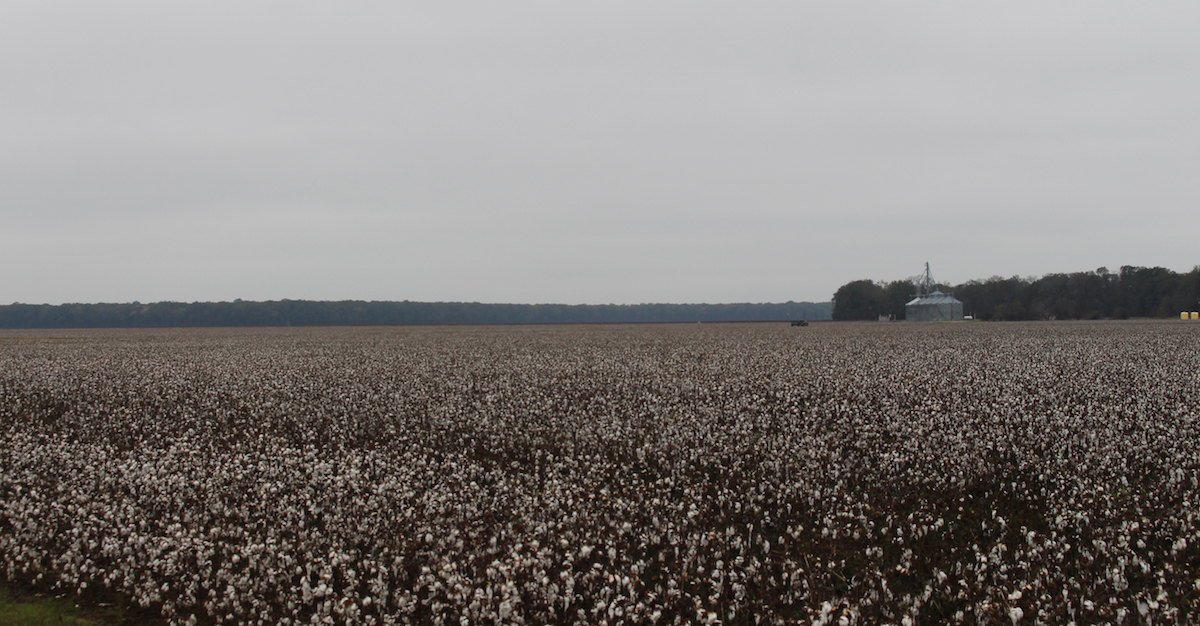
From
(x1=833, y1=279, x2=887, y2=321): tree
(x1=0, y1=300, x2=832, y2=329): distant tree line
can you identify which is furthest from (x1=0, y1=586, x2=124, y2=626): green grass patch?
(x1=833, y1=279, x2=887, y2=321): tree

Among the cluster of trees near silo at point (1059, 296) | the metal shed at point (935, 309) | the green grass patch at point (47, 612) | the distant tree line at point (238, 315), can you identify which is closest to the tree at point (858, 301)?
the cluster of trees near silo at point (1059, 296)

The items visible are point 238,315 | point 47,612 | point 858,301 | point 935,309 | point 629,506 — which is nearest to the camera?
point 47,612

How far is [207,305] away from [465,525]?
194963mm

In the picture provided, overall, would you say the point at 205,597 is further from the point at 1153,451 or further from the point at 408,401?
the point at 1153,451

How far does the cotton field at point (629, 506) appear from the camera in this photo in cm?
658

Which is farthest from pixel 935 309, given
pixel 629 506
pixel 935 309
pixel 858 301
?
pixel 629 506

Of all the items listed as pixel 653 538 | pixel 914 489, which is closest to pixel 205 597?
pixel 653 538

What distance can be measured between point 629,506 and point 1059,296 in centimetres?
15548

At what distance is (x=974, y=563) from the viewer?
7160 millimetres

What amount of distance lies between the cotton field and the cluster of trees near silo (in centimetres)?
12219

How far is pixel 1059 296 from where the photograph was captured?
453 ft

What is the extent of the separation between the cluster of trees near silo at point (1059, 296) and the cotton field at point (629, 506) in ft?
401

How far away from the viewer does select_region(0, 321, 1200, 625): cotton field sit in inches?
259

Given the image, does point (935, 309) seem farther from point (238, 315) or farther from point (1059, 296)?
point (238, 315)
